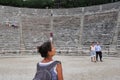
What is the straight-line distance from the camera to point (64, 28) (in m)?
46.5

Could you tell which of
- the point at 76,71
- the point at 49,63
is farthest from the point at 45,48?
the point at 76,71

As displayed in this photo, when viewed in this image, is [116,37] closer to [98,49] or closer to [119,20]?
[119,20]

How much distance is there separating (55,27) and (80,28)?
3.40 m

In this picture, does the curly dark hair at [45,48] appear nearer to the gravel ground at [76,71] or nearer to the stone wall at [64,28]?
the gravel ground at [76,71]

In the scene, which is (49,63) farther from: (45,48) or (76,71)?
(76,71)

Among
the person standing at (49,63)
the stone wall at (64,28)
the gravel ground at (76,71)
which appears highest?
the stone wall at (64,28)

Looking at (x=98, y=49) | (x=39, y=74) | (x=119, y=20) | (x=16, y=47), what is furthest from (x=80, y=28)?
(x=39, y=74)

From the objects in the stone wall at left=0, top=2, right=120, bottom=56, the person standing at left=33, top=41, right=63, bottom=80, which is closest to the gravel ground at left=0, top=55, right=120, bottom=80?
the person standing at left=33, top=41, right=63, bottom=80

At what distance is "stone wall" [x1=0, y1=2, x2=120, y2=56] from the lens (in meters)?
40.2

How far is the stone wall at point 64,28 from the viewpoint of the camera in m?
40.2

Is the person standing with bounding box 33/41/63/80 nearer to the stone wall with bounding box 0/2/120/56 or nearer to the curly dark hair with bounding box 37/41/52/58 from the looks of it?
the curly dark hair with bounding box 37/41/52/58

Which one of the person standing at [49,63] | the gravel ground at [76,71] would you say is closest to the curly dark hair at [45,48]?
the person standing at [49,63]

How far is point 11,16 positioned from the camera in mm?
50656

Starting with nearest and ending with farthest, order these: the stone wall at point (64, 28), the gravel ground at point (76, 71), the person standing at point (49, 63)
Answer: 1. the person standing at point (49, 63)
2. the gravel ground at point (76, 71)
3. the stone wall at point (64, 28)
